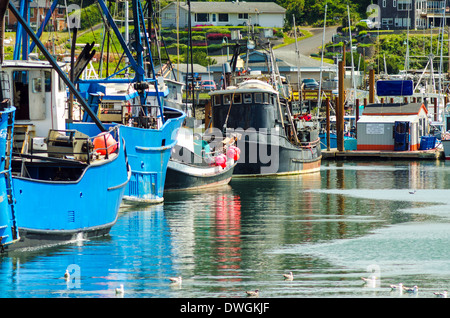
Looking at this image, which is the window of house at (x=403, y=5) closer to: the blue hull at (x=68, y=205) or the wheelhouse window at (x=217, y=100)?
the wheelhouse window at (x=217, y=100)

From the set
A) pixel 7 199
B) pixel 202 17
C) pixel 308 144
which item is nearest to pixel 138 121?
pixel 7 199

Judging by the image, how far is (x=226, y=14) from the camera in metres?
108

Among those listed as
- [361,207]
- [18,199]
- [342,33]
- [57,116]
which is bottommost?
[361,207]

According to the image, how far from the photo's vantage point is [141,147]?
2873 centimetres

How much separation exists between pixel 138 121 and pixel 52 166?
930 cm

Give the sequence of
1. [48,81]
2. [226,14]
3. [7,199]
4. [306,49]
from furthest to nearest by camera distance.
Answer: [226,14] < [306,49] < [48,81] < [7,199]

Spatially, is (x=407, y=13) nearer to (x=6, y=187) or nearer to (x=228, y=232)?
(x=228, y=232)

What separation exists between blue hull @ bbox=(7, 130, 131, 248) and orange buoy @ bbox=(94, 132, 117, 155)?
0.35 metres

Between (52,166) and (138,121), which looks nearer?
(52,166)
